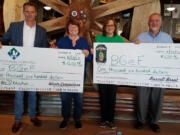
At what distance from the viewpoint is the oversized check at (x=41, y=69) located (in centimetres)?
204

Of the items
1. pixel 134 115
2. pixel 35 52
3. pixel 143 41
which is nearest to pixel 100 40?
pixel 143 41

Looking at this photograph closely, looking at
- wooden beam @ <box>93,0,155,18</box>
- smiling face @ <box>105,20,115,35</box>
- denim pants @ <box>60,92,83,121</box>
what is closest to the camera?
smiling face @ <box>105,20,115,35</box>

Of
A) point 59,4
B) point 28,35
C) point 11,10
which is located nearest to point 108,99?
point 28,35

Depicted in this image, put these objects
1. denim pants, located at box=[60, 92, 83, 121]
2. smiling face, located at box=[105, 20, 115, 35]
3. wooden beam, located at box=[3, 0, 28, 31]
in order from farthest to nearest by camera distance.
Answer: wooden beam, located at box=[3, 0, 28, 31] < denim pants, located at box=[60, 92, 83, 121] < smiling face, located at box=[105, 20, 115, 35]

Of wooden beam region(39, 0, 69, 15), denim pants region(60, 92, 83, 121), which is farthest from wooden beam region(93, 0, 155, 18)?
denim pants region(60, 92, 83, 121)

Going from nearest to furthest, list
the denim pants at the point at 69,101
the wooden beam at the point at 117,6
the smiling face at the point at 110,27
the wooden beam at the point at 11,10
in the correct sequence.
A: the smiling face at the point at 110,27 < the denim pants at the point at 69,101 < the wooden beam at the point at 117,6 < the wooden beam at the point at 11,10

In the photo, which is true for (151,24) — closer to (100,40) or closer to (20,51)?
(100,40)

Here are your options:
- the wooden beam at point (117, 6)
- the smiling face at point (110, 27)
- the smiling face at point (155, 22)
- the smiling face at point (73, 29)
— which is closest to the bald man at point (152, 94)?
the smiling face at point (155, 22)

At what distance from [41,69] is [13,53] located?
0.35 metres

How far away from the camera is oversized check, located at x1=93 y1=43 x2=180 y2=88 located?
2035mm

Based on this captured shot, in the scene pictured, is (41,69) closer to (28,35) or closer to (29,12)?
(28,35)

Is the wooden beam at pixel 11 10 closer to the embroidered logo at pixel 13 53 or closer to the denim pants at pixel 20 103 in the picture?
the embroidered logo at pixel 13 53

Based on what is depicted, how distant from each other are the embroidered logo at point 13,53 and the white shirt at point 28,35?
13 cm

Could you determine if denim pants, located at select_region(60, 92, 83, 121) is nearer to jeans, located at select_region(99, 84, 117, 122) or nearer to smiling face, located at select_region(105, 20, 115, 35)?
jeans, located at select_region(99, 84, 117, 122)
